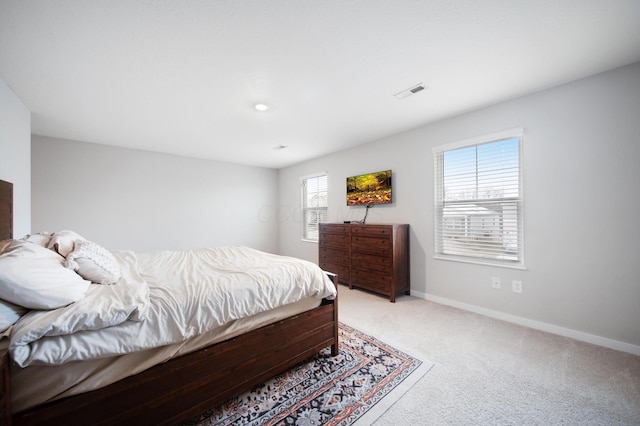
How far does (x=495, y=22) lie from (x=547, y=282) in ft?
7.85

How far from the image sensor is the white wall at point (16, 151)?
2244 mm

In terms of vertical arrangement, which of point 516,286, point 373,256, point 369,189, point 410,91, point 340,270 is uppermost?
point 410,91

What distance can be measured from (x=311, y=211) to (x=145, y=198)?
312 centimetres

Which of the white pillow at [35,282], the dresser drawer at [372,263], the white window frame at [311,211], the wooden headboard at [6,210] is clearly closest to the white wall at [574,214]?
the dresser drawer at [372,263]

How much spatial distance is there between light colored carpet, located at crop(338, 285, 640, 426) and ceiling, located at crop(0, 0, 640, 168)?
2410 mm

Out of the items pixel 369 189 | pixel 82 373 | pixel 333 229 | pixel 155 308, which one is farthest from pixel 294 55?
pixel 333 229

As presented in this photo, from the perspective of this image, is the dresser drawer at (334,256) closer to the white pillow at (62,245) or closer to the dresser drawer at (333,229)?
the dresser drawer at (333,229)

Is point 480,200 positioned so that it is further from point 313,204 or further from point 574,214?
point 313,204

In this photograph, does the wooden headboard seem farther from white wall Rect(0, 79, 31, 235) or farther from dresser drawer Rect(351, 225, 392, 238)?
dresser drawer Rect(351, 225, 392, 238)

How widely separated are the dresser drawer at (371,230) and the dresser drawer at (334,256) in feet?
1.41

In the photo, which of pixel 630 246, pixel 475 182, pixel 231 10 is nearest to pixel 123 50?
pixel 231 10

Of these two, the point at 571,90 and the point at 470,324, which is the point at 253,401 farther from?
the point at 571,90

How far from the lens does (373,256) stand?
351cm

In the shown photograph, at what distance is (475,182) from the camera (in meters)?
2.95
